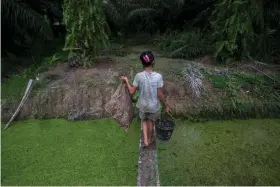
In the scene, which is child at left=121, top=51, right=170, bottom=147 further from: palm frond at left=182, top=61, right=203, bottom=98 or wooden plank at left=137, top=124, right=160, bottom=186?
palm frond at left=182, top=61, right=203, bottom=98

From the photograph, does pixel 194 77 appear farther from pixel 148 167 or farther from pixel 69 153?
pixel 69 153

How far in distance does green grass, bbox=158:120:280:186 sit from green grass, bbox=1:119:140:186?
0.57 meters

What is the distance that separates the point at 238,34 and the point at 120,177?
4106 millimetres

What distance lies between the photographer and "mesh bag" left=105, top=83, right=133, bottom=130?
499cm

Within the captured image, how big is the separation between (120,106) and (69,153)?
135 cm

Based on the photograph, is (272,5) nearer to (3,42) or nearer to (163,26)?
(163,26)

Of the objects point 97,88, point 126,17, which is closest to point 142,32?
point 126,17

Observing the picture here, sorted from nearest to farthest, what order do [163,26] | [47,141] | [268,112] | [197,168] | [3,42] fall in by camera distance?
[197,168]
[47,141]
[268,112]
[3,42]
[163,26]

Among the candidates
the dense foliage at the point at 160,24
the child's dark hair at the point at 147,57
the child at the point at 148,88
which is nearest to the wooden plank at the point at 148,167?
the child at the point at 148,88

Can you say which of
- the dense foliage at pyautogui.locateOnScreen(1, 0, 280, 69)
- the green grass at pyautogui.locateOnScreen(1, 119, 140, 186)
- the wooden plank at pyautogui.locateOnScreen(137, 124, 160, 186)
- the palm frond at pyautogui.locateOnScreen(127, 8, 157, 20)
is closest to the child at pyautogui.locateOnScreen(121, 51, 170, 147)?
the wooden plank at pyautogui.locateOnScreen(137, 124, 160, 186)

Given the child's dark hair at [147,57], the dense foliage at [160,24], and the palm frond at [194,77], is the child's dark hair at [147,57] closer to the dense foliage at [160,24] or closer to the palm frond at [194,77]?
the palm frond at [194,77]

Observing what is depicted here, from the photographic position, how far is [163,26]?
10484mm

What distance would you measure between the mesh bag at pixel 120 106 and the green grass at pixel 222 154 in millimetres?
895

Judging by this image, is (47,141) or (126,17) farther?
(126,17)
